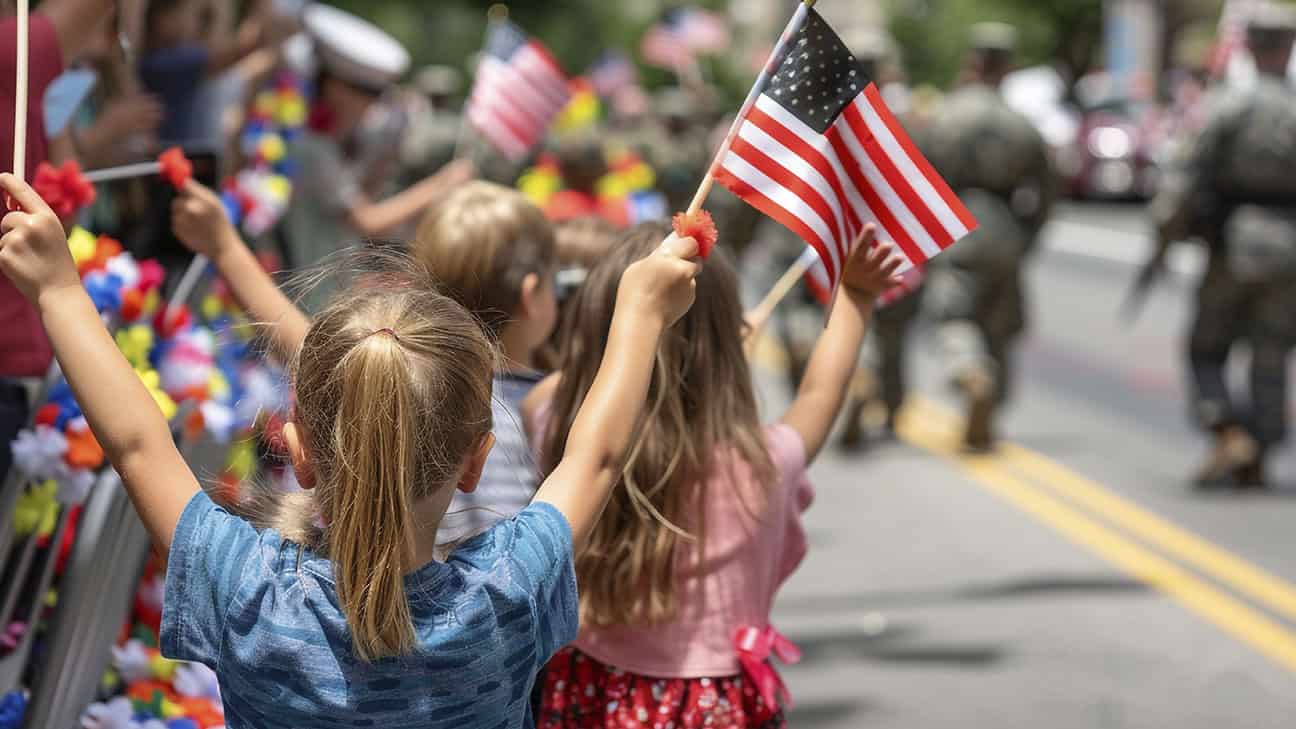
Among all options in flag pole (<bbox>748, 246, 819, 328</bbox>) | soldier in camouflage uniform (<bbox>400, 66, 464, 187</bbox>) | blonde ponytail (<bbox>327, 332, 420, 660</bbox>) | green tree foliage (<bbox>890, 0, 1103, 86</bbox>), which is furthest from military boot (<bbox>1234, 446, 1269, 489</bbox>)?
green tree foliage (<bbox>890, 0, 1103, 86</bbox>)

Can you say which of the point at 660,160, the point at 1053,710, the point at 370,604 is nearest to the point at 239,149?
the point at 1053,710

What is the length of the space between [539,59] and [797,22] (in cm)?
476

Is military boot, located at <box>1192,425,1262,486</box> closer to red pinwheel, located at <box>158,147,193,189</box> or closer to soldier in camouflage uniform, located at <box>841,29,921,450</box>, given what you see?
soldier in camouflage uniform, located at <box>841,29,921,450</box>

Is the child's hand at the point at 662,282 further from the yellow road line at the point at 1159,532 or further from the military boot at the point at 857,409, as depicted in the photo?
the military boot at the point at 857,409

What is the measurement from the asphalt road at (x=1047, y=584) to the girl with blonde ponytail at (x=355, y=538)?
11.6 ft

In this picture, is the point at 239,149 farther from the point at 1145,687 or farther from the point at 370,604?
the point at 370,604

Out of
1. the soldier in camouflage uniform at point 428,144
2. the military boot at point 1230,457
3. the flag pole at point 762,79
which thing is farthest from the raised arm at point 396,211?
the soldier in camouflage uniform at point 428,144

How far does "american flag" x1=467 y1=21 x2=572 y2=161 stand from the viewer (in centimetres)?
778

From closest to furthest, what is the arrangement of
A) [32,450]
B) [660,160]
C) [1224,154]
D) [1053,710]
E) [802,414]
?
[802,414] < [32,450] < [1053,710] < [1224,154] < [660,160]

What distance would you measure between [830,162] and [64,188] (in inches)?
51.5

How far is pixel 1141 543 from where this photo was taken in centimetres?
842

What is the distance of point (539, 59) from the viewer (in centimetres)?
A: 784

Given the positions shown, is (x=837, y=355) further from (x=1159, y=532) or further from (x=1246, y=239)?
(x=1246, y=239)

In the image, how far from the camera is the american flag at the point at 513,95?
778 centimetres
